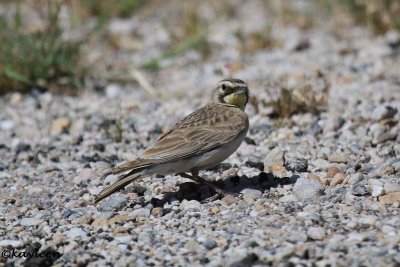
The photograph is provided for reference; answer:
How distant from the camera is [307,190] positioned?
5.47 meters

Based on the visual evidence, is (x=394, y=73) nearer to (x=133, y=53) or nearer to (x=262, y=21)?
(x=262, y=21)

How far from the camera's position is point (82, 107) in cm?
866

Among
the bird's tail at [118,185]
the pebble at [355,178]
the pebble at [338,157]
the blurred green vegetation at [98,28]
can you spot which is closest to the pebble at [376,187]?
the pebble at [355,178]

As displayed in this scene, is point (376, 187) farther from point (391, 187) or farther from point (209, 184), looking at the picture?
point (209, 184)

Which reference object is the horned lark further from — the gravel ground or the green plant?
the green plant

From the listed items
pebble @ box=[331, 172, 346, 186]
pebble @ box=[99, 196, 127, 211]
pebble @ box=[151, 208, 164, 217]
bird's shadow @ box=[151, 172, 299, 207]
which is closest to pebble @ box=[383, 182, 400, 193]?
pebble @ box=[331, 172, 346, 186]

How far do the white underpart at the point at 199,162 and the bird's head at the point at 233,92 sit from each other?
50 centimetres

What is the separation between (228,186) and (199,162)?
Result: 16.7 inches

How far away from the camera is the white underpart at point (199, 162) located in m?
5.46

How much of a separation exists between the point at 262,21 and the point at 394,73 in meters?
2.91

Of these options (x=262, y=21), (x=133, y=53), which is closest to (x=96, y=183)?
(x=133, y=53)

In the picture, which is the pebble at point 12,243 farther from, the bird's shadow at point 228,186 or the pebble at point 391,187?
the pebble at point 391,187

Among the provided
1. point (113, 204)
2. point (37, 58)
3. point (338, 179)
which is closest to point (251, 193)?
point (338, 179)

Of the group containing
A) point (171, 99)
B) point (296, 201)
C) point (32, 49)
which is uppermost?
point (32, 49)
